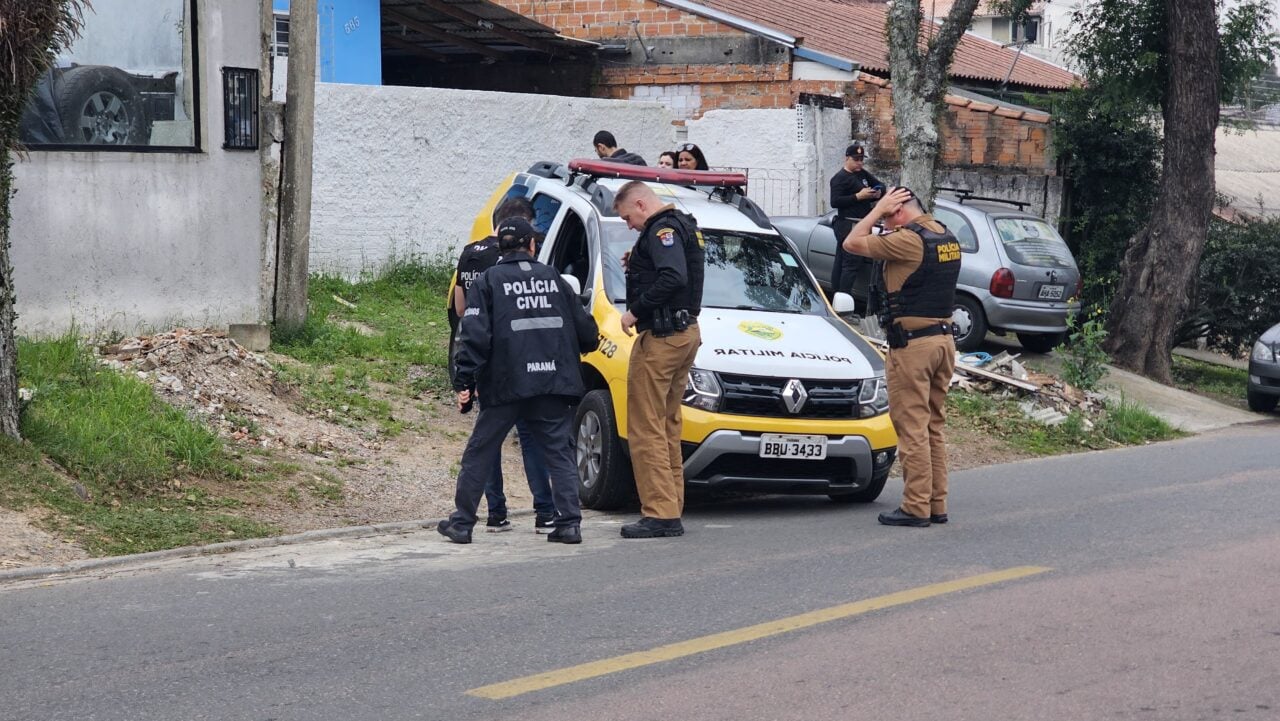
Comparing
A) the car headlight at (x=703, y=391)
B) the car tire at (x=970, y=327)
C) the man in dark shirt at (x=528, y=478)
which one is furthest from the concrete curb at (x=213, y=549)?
the car tire at (x=970, y=327)

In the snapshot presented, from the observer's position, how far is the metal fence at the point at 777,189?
19.9 metres

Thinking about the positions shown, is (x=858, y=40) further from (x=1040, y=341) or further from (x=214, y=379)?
(x=214, y=379)

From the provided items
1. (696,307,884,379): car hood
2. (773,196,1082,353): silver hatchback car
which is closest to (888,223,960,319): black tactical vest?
(696,307,884,379): car hood

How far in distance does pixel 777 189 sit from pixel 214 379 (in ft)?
35.6

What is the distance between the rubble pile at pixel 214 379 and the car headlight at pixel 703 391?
9.82ft

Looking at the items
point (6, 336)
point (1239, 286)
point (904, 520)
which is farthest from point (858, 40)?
point (6, 336)

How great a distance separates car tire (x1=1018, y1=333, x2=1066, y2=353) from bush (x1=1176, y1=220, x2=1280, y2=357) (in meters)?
2.89

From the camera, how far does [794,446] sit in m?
8.94

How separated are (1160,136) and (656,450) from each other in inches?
625

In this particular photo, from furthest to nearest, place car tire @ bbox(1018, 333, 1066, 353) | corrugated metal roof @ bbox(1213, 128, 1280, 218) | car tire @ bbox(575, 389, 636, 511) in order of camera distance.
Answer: corrugated metal roof @ bbox(1213, 128, 1280, 218) → car tire @ bbox(1018, 333, 1066, 353) → car tire @ bbox(575, 389, 636, 511)

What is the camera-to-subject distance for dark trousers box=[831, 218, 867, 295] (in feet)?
50.5

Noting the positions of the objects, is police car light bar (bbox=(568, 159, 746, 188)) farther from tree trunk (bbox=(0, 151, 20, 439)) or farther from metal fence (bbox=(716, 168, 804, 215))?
metal fence (bbox=(716, 168, 804, 215))

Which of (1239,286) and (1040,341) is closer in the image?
(1040,341)

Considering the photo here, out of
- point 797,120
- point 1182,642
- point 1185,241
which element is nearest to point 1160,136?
point 1185,241
